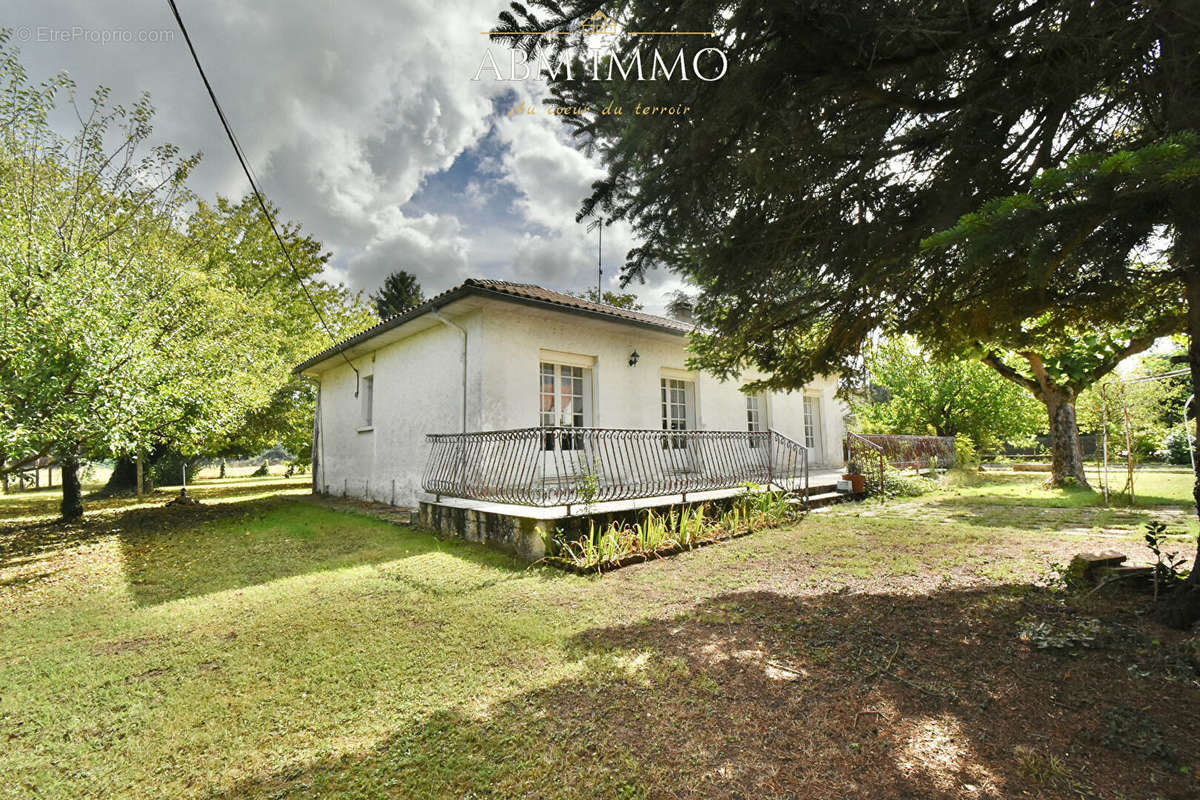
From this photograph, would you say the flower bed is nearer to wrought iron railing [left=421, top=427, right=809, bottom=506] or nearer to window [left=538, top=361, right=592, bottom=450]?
wrought iron railing [left=421, top=427, right=809, bottom=506]

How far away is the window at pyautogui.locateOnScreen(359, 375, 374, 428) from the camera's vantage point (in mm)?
10625

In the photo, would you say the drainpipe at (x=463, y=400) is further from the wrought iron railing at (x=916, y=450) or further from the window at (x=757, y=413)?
the wrought iron railing at (x=916, y=450)

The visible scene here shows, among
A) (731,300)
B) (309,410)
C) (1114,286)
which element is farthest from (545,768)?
(309,410)

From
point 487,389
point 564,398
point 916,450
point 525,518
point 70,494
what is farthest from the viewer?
point 916,450

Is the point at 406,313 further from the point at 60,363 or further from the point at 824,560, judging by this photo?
the point at 824,560

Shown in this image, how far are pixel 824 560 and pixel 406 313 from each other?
674 cm

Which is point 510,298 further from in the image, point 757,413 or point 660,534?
point 757,413

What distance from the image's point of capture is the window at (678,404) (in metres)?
9.70

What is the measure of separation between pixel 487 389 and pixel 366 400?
505 cm

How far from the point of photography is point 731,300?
14.3 ft

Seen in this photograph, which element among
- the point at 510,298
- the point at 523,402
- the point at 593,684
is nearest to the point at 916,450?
the point at 523,402

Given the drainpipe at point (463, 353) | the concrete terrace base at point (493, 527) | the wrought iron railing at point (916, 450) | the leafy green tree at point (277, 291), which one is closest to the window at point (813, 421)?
the wrought iron railing at point (916, 450)

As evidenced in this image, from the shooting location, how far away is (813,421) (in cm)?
1346

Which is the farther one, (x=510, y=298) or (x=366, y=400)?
(x=366, y=400)
